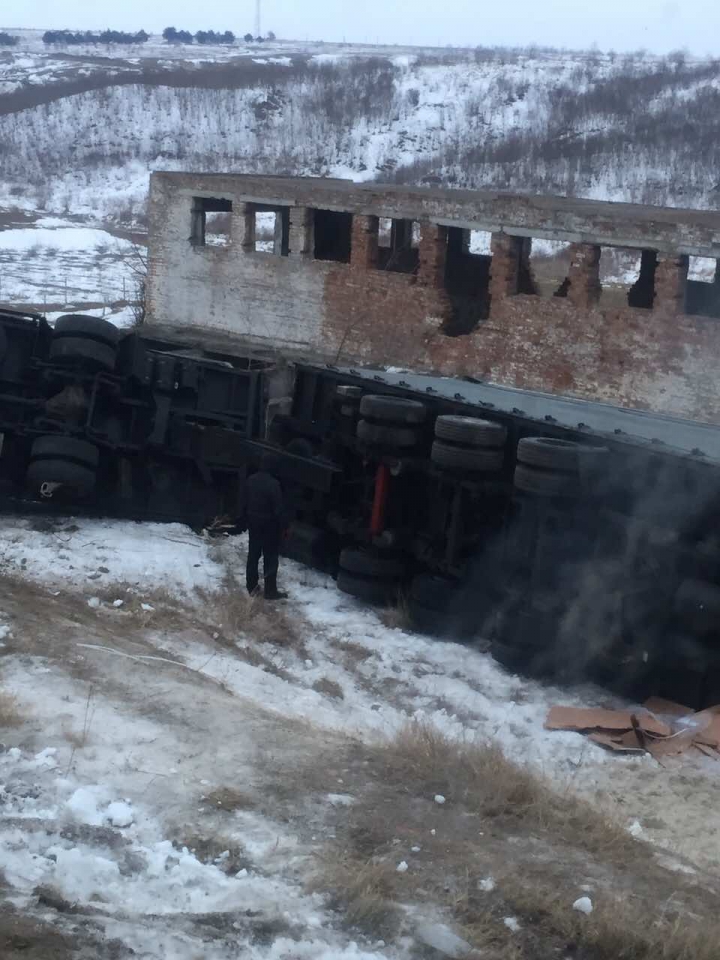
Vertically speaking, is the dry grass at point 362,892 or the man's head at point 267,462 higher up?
the dry grass at point 362,892

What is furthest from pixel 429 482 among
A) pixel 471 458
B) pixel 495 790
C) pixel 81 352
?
pixel 495 790

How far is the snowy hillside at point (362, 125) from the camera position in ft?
197

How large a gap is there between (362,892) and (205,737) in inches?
74.8

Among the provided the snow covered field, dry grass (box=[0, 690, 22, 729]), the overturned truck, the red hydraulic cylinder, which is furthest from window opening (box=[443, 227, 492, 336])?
dry grass (box=[0, 690, 22, 729])

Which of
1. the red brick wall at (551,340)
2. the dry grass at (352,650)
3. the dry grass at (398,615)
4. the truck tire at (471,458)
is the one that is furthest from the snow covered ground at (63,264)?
the truck tire at (471,458)

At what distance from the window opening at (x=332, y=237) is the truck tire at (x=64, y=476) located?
1351 cm

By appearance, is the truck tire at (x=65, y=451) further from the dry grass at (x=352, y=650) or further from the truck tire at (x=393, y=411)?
the dry grass at (x=352, y=650)

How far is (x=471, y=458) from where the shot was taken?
30.3ft

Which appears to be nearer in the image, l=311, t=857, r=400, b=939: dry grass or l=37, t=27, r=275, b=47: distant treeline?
l=311, t=857, r=400, b=939: dry grass

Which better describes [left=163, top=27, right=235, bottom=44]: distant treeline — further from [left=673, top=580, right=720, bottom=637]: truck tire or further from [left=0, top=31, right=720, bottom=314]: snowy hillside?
[left=673, top=580, right=720, bottom=637]: truck tire

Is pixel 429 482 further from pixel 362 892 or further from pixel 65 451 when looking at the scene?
pixel 362 892

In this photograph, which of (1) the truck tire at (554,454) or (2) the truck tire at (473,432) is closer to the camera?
(1) the truck tire at (554,454)

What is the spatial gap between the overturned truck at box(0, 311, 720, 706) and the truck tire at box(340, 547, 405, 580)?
0.02 meters

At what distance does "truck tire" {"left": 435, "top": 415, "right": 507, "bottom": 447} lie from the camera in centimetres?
925
